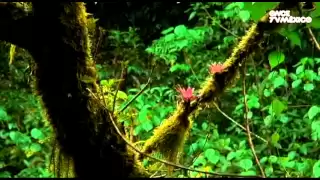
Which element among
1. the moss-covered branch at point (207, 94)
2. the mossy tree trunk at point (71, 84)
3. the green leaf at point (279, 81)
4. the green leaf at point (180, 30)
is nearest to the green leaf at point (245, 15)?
the green leaf at point (279, 81)

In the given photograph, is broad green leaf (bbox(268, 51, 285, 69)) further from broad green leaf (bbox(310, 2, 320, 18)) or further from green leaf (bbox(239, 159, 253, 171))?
green leaf (bbox(239, 159, 253, 171))

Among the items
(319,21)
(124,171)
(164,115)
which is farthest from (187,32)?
(319,21)

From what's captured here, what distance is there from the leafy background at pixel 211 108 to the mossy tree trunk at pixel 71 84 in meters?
0.42

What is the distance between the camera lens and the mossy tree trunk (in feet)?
2.84

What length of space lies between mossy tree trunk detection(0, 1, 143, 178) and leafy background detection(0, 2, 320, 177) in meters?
0.42

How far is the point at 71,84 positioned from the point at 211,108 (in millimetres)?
736

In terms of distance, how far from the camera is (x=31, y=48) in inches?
34.6

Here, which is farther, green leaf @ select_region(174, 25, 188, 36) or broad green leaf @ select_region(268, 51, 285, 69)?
green leaf @ select_region(174, 25, 188, 36)

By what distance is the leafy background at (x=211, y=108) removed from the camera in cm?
191

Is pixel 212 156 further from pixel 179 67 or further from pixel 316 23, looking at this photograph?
pixel 316 23

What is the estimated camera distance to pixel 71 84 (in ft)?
2.97

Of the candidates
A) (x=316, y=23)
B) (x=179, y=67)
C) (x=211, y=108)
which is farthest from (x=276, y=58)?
(x=179, y=67)

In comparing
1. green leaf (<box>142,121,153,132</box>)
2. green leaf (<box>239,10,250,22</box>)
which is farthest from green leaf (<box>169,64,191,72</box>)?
green leaf (<box>142,121,153,132</box>)

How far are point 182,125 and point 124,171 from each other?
208 mm
